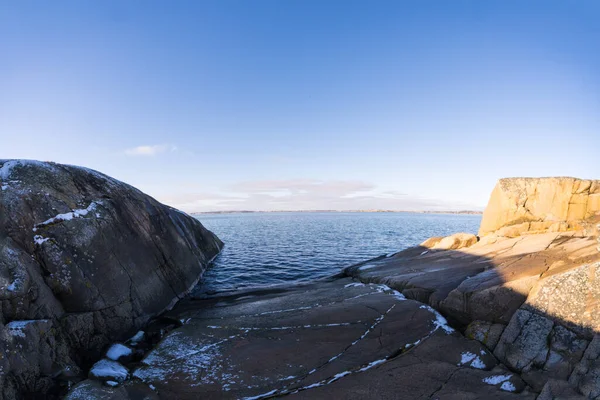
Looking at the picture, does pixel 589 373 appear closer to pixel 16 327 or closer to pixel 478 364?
pixel 478 364

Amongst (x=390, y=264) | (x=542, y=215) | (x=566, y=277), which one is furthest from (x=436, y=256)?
(x=566, y=277)

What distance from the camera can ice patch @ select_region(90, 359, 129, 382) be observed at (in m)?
7.12

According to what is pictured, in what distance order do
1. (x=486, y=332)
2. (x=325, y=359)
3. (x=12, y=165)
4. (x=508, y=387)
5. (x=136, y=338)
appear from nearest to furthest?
(x=508, y=387)
(x=325, y=359)
(x=486, y=332)
(x=136, y=338)
(x=12, y=165)

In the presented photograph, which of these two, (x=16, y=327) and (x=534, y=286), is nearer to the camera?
(x=16, y=327)

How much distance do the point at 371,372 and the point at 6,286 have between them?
9.49 m

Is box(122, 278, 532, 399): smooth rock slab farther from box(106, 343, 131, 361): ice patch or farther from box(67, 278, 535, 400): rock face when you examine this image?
box(106, 343, 131, 361): ice patch

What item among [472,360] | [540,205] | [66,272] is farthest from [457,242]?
[66,272]

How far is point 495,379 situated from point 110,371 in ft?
31.8

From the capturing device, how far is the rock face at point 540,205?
15.3m

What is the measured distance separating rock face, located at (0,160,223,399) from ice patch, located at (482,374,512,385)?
409 inches

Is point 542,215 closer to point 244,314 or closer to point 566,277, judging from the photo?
point 566,277

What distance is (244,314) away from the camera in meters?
11.4

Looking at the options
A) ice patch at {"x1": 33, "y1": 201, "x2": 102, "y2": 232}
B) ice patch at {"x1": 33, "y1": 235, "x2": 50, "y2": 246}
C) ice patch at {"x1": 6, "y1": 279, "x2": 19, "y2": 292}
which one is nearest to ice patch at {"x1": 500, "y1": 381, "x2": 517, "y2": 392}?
ice patch at {"x1": 6, "y1": 279, "x2": 19, "y2": 292}

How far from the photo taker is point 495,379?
6434 mm
